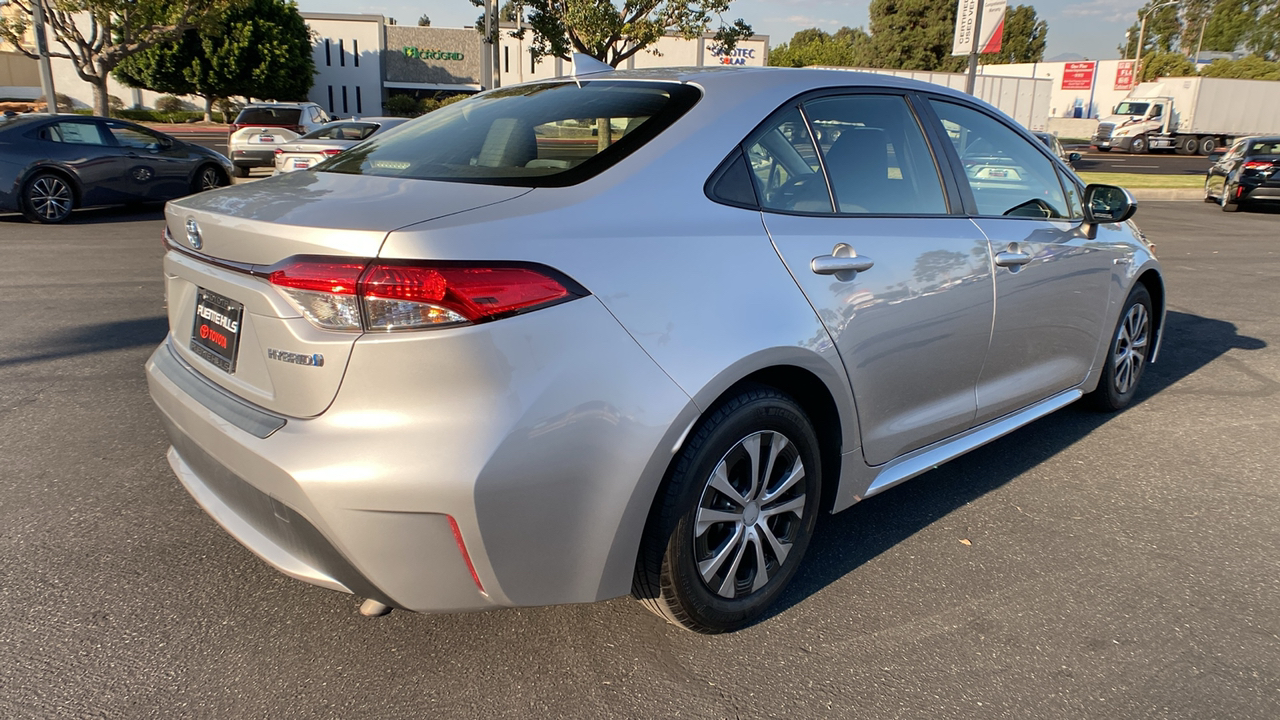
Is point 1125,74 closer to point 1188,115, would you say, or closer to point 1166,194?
point 1188,115

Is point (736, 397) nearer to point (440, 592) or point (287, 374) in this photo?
point (440, 592)

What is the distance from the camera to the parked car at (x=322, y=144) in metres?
12.2

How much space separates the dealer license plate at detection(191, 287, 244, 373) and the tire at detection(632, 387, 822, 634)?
122 centimetres

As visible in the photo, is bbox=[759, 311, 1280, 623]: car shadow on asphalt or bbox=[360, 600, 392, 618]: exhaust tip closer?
bbox=[360, 600, 392, 618]: exhaust tip

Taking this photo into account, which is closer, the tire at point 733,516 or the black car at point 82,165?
the tire at point 733,516

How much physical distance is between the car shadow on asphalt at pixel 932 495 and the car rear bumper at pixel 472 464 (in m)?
0.94

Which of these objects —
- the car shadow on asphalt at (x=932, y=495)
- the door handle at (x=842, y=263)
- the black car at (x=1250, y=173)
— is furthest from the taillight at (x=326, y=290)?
the black car at (x=1250, y=173)

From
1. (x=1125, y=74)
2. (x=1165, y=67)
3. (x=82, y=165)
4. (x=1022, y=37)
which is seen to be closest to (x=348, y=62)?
(x=1125, y=74)

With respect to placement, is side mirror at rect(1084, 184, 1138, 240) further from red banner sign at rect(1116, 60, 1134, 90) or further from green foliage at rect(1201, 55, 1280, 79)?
green foliage at rect(1201, 55, 1280, 79)

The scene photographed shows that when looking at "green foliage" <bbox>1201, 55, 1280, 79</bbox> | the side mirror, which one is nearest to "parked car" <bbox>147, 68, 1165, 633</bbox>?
the side mirror

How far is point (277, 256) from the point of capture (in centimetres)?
216

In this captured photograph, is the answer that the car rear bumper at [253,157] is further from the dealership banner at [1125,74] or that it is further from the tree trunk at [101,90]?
the dealership banner at [1125,74]

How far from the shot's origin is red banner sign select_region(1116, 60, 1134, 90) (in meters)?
57.7

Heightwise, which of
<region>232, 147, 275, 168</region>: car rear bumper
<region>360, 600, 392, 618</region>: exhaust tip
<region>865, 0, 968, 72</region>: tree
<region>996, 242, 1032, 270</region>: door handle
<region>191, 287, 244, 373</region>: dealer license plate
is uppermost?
<region>865, 0, 968, 72</region>: tree
